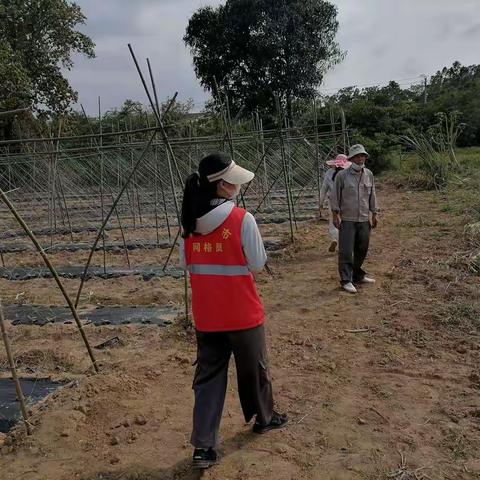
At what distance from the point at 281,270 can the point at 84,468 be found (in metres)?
3.81

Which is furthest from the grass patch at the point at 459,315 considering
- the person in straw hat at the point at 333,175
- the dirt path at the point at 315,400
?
the person in straw hat at the point at 333,175

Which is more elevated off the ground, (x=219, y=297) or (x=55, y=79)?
(x=55, y=79)

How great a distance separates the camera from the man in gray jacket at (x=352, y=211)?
4.82 m

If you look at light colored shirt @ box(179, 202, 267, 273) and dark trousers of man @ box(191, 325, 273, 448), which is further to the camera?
dark trousers of man @ box(191, 325, 273, 448)

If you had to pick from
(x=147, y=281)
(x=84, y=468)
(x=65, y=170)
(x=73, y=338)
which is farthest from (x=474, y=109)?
(x=84, y=468)

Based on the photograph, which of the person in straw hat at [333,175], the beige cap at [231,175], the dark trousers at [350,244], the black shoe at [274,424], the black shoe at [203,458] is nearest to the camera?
the beige cap at [231,175]

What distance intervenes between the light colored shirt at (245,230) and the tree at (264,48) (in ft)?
56.0

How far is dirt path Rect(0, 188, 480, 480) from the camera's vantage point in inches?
94.7

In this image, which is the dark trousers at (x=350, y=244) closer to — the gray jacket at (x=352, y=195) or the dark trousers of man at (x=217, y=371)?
the gray jacket at (x=352, y=195)

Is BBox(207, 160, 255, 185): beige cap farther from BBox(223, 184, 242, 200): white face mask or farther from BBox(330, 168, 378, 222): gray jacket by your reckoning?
BBox(330, 168, 378, 222): gray jacket

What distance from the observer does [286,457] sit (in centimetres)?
242

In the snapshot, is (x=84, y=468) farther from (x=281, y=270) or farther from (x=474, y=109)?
(x=474, y=109)

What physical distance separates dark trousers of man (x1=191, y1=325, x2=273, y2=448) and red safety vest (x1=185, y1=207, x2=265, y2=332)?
0.20 ft

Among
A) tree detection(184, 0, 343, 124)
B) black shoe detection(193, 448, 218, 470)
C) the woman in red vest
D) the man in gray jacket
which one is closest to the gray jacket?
the man in gray jacket
